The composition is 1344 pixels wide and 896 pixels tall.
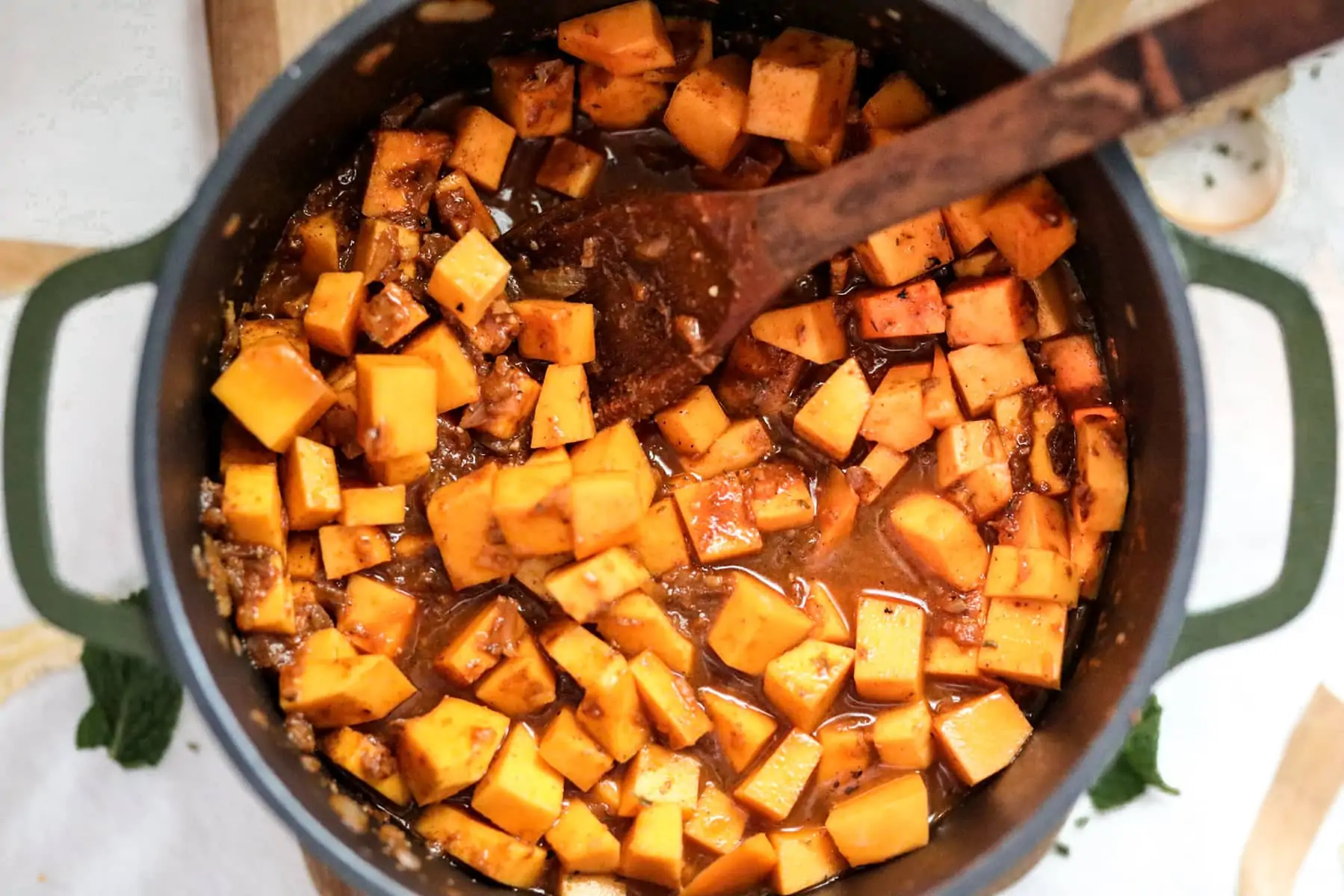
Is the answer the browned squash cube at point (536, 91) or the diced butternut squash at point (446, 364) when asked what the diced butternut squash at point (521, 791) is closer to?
the diced butternut squash at point (446, 364)

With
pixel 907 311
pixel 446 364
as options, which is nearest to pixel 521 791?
pixel 446 364

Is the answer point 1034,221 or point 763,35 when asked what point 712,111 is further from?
point 1034,221

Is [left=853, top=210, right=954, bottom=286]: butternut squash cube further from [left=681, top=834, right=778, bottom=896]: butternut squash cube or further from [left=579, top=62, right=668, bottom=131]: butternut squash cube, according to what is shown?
[left=681, top=834, right=778, bottom=896]: butternut squash cube

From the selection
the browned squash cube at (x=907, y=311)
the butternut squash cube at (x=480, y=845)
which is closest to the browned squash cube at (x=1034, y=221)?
the browned squash cube at (x=907, y=311)

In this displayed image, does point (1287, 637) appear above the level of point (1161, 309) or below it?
below

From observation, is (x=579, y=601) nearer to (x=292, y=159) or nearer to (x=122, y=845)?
(x=292, y=159)

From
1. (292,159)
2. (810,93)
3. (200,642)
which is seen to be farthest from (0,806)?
(810,93)
